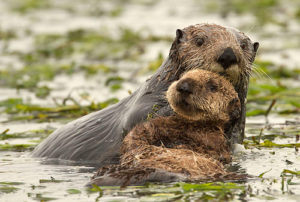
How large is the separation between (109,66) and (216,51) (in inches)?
298

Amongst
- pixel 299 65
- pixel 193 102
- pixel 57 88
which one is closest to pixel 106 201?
pixel 193 102

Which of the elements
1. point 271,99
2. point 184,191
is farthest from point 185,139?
point 271,99

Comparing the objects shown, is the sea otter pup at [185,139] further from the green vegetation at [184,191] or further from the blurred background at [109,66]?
the blurred background at [109,66]

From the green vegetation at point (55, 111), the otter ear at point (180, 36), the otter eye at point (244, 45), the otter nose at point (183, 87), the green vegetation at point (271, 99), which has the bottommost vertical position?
the otter nose at point (183, 87)

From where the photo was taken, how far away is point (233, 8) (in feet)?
63.7

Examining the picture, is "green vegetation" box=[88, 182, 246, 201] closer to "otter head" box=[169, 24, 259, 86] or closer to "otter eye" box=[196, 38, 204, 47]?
"otter head" box=[169, 24, 259, 86]

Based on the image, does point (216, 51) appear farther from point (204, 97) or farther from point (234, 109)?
point (204, 97)

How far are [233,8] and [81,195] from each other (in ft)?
49.4

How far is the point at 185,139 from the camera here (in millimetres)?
5828

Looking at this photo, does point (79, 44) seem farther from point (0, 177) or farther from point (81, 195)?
→ point (81, 195)

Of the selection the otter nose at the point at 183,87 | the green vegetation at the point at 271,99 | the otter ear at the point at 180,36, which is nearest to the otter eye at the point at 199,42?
the otter ear at the point at 180,36

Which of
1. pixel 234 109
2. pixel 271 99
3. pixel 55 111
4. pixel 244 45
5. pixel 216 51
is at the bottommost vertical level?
pixel 234 109

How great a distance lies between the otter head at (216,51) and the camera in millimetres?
6043

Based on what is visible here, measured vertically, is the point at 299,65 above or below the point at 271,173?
above
